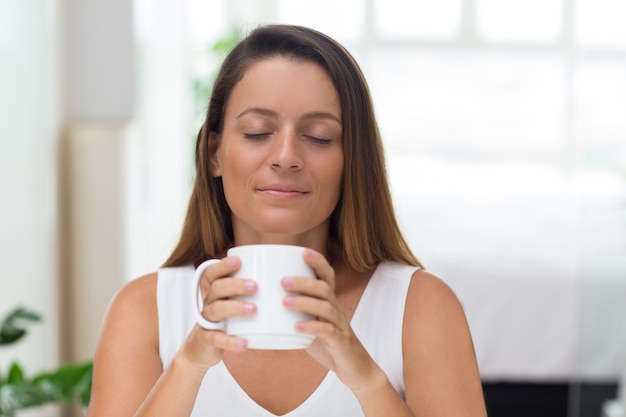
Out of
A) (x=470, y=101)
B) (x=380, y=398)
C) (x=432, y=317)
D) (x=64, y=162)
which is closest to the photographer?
(x=380, y=398)

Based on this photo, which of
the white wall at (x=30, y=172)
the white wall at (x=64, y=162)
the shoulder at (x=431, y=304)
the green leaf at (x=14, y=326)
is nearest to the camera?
the shoulder at (x=431, y=304)

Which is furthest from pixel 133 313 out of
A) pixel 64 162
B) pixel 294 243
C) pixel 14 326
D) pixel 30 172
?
pixel 64 162

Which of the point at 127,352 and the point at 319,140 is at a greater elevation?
the point at 319,140

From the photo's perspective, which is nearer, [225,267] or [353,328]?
[225,267]

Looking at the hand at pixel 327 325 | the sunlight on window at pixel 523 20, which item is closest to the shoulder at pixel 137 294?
the hand at pixel 327 325

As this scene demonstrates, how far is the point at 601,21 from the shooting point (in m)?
3.12

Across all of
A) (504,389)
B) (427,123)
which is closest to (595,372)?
(504,389)

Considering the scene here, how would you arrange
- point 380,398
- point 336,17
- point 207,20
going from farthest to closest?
point 336,17 < point 207,20 < point 380,398

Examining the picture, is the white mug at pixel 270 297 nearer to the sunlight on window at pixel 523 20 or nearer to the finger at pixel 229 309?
the finger at pixel 229 309

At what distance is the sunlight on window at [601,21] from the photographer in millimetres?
2967

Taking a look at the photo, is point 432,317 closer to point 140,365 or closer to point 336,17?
point 140,365

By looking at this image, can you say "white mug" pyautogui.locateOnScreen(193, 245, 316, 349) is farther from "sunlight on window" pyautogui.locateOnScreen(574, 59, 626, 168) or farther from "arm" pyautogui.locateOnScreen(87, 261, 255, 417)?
"sunlight on window" pyautogui.locateOnScreen(574, 59, 626, 168)

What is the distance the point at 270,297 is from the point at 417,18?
5.94 meters

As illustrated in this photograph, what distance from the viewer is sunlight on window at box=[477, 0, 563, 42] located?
6461mm
